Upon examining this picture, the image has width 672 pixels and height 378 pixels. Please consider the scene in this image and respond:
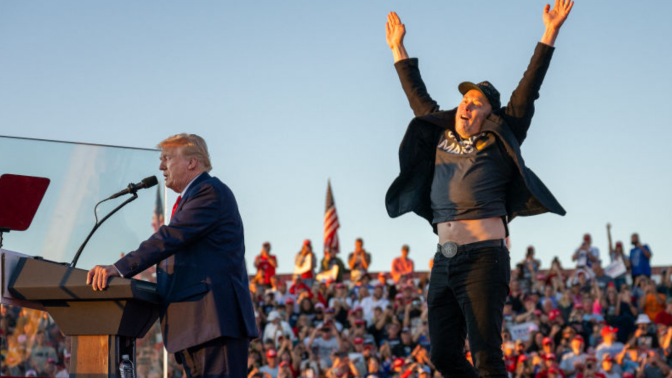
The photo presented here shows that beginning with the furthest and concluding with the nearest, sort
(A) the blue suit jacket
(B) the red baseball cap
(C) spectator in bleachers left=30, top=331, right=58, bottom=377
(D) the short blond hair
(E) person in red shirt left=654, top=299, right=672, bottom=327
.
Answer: (E) person in red shirt left=654, top=299, right=672, bottom=327 → (B) the red baseball cap → (C) spectator in bleachers left=30, top=331, right=58, bottom=377 → (D) the short blond hair → (A) the blue suit jacket

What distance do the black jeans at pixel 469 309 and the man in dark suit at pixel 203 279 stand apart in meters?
1.00

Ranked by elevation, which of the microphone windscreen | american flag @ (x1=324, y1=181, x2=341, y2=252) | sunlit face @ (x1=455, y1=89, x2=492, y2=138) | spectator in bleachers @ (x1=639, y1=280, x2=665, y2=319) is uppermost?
american flag @ (x1=324, y1=181, x2=341, y2=252)

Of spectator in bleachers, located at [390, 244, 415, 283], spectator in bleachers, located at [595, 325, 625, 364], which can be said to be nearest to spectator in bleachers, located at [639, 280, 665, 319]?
spectator in bleachers, located at [595, 325, 625, 364]

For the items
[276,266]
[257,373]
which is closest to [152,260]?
[257,373]

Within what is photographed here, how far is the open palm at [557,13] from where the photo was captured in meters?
4.70

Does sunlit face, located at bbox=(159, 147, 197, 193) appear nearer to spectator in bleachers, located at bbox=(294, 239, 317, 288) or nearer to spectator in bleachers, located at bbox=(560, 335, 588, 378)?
spectator in bleachers, located at bbox=(560, 335, 588, 378)

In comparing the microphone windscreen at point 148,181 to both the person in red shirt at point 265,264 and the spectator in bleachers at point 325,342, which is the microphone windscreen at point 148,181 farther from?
the person in red shirt at point 265,264

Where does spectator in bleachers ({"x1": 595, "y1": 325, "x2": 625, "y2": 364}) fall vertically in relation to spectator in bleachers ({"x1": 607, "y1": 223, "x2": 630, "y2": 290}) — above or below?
below

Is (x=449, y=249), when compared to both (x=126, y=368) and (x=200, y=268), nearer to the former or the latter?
(x=200, y=268)

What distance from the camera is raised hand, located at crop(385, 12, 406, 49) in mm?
5133

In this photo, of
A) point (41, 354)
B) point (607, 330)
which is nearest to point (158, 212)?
point (41, 354)

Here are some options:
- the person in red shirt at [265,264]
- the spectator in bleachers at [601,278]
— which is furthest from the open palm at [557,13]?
the person in red shirt at [265,264]

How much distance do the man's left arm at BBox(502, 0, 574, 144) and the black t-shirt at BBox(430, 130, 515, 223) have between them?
177 millimetres

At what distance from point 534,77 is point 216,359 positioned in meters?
2.17
